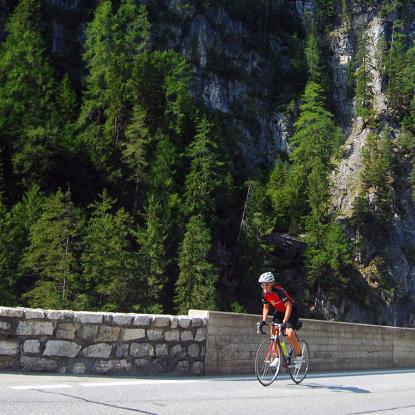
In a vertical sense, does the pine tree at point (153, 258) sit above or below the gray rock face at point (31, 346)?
above

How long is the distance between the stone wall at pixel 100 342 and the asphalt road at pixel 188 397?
34 cm

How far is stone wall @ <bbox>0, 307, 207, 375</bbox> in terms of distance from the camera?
8.73 m

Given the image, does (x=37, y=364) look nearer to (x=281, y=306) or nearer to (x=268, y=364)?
(x=268, y=364)

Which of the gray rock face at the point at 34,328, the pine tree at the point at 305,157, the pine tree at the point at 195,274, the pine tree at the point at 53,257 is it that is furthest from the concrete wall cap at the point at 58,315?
the pine tree at the point at 305,157

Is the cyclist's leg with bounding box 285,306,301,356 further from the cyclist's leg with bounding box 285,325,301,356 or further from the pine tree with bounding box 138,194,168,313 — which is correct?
the pine tree with bounding box 138,194,168,313

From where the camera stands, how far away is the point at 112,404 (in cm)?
668

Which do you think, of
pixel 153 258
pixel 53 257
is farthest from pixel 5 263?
pixel 153 258

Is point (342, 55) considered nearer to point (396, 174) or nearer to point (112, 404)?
point (396, 174)

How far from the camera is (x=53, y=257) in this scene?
41938 mm

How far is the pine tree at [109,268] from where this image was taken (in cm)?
4303

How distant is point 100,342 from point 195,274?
37246mm

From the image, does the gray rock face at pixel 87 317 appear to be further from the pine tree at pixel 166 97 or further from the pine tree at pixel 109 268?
the pine tree at pixel 166 97

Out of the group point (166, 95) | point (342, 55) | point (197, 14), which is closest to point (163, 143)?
point (166, 95)

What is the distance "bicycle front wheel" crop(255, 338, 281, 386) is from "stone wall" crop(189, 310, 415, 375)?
1573mm
